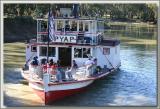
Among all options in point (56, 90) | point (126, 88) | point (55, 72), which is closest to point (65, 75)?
point (55, 72)

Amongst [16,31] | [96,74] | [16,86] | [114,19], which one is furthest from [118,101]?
[16,31]

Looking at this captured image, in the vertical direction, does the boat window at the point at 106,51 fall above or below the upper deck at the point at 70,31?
below

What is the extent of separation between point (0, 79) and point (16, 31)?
15.4m

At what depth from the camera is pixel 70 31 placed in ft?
40.6

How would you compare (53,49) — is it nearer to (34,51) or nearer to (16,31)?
(34,51)

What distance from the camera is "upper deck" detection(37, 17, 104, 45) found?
40.0 ft

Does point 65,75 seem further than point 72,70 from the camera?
No

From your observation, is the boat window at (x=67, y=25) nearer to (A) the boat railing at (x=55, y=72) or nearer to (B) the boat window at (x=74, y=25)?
(B) the boat window at (x=74, y=25)

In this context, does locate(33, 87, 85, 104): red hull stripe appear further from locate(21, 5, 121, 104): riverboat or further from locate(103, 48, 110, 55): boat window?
locate(103, 48, 110, 55): boat window

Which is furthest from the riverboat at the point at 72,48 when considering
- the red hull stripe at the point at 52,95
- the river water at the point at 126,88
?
the river water at the point at 126,88

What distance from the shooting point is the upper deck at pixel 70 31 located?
1219 centimetres

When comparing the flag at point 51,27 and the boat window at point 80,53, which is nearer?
the flag at point 51,27

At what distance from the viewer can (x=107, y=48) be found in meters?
13.1

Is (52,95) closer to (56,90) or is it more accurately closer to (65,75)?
(56,90)
